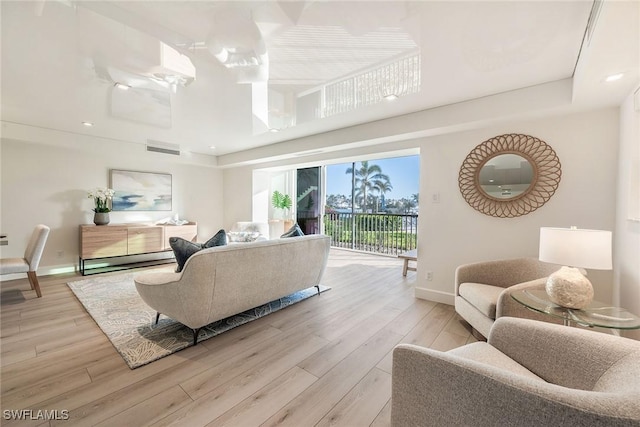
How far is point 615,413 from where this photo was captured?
0.59 metres

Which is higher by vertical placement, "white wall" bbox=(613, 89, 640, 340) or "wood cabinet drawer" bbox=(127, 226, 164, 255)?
"white wall" bbox=(613, 89, 640, 340)

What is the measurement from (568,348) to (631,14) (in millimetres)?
1608

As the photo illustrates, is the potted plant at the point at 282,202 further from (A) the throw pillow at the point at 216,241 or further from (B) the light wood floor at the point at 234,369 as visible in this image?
(A) the throw pillow at the point at 216,241

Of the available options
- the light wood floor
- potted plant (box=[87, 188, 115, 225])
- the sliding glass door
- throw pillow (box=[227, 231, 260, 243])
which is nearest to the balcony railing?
the sliding glass door

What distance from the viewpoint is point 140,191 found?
16.8 feet

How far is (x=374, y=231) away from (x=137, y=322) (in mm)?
5082

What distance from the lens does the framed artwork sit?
4828 mm

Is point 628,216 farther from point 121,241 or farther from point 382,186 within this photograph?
point 121,241

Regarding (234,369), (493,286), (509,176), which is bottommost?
(234,369)

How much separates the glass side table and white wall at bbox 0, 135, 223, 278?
6.16 m

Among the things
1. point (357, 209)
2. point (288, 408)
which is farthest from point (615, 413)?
point (357, 209)

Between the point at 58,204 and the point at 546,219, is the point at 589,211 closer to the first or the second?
the point at 546,219

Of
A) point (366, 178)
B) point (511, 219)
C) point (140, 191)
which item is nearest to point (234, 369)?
point (511, 219)

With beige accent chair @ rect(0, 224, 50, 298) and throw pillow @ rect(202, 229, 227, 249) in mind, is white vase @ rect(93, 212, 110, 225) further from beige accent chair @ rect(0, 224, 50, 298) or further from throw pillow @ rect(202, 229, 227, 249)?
throw pillow @ rect(202, 229, 227, 249)
